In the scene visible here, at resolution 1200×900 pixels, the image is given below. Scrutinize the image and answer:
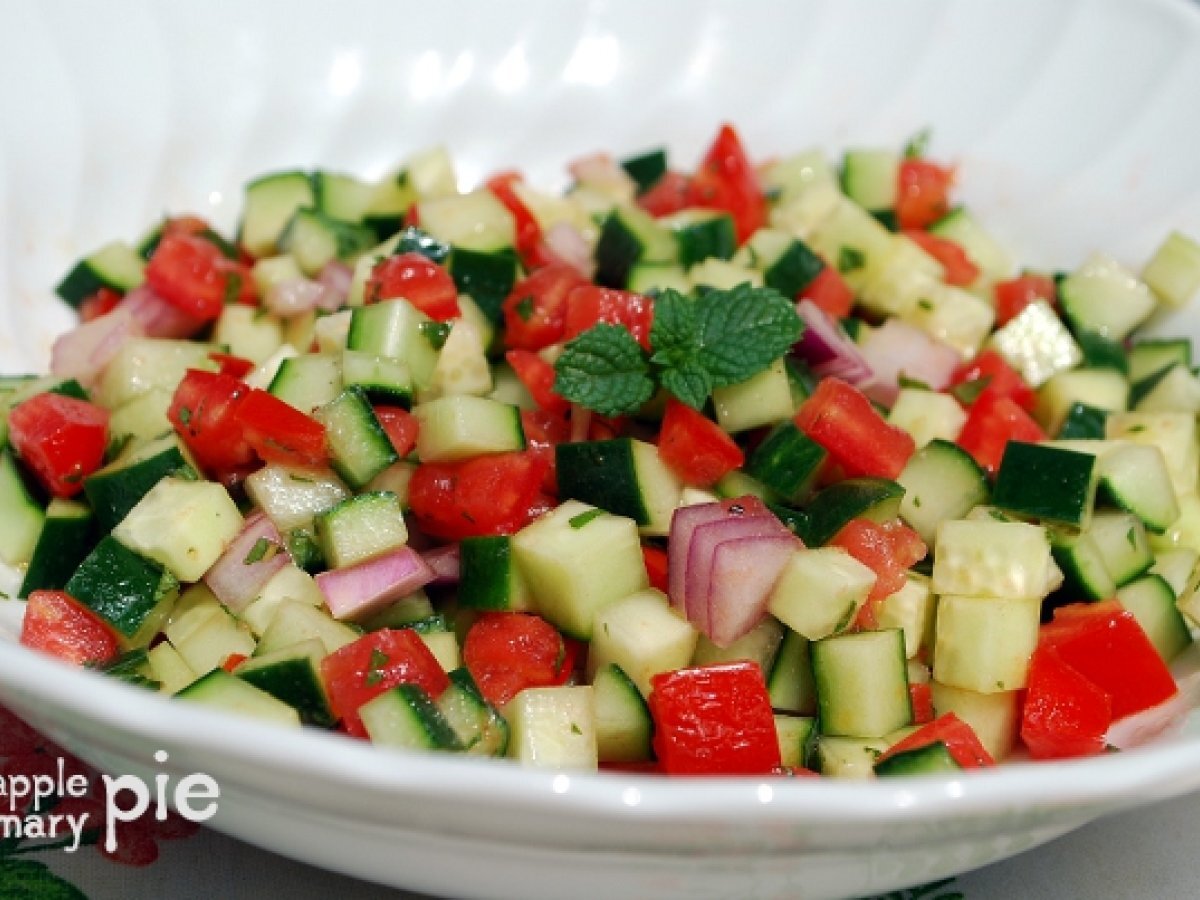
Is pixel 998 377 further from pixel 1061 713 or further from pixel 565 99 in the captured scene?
pixel 565 99

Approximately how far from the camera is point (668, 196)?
3.15 m

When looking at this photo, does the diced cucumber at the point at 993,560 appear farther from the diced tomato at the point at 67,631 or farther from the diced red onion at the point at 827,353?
the diced tomato at the point at 67,631

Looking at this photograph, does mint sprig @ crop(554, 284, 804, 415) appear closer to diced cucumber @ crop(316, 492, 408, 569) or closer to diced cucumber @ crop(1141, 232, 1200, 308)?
diced cucumber @ crop(316, 492, 408, 569)

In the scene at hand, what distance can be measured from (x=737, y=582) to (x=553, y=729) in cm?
39

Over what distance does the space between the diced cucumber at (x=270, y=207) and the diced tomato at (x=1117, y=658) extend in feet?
6.61

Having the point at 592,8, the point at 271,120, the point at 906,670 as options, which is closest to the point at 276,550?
the point at 906,670

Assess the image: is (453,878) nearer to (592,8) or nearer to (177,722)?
(177,722)

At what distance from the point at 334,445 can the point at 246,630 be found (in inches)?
14.2

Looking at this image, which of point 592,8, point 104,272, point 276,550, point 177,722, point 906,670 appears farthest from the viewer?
point 592,8

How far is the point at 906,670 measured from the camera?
2018mm

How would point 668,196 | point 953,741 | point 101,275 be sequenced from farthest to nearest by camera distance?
point 668,196
point 101,275
point 953,741

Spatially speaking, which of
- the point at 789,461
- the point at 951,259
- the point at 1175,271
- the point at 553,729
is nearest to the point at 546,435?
the point at 789,461

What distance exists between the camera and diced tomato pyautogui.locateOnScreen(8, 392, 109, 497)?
2.29m

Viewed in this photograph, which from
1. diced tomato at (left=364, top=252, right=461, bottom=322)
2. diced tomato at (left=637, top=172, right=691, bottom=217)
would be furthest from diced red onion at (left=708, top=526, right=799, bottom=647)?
diced tomato at (left=637, top=172, right=691, bottom=217)
